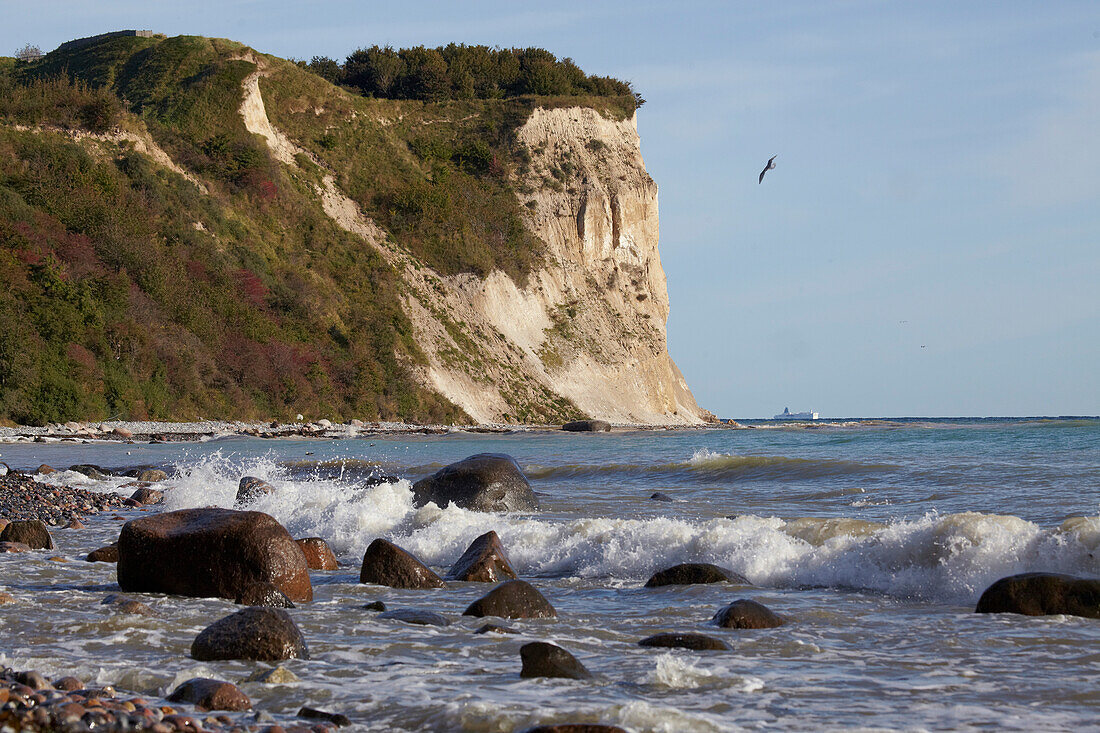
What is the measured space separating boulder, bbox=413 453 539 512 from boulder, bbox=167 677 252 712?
872 centimetres

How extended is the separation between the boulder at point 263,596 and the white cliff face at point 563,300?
46031mm

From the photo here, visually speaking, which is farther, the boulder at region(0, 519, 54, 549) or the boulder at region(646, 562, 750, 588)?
the boulder at region(0, 519, 54, 549)

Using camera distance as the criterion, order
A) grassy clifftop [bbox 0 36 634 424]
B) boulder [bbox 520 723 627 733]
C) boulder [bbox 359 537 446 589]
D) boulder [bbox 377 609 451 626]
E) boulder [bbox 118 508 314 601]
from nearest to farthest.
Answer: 1. boulder [bbox 520 723 627 733]
2. boulder [bbox 377 609 451 626]
3. boulder [bbox 118 508 314 601]
4. boulder [bbox 359 537 446 589]
5. grassy clifftop [bbox 0 36 634 424]

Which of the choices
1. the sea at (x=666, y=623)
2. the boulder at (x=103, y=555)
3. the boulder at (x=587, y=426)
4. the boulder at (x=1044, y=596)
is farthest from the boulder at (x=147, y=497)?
the boulder at (x=587, y=426)

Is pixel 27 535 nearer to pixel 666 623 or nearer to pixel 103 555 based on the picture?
pixel 103 555

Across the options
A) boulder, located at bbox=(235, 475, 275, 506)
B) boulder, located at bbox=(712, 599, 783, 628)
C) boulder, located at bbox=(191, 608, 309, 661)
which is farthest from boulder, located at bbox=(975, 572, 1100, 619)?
boulder, located at bbox=(235, 475, 275, 506)

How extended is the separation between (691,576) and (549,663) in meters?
3.19

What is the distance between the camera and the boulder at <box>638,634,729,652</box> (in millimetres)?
5660

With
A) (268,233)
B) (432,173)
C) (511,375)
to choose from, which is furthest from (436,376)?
(432,173)

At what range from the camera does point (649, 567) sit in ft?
29.5

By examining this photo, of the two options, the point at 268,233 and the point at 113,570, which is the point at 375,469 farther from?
the point at 268,233

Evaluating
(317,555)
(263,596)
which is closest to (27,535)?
(317,555)

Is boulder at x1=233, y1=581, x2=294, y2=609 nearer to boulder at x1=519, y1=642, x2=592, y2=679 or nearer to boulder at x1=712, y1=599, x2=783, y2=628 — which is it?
boulder at x1=519, y1=642, x2=592, y2=679

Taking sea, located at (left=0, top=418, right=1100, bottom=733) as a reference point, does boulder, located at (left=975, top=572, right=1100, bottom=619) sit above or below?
above
